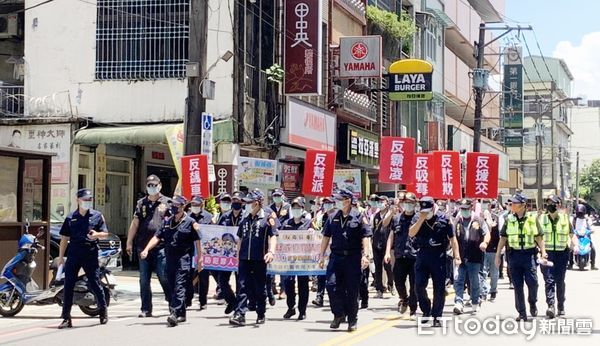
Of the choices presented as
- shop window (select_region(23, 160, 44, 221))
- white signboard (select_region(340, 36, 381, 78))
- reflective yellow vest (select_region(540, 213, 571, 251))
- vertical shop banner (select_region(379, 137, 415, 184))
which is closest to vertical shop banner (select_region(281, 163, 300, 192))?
vertical shop banner (select_region(379, 137, 415, 184))

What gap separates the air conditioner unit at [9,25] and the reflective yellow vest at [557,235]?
57.3 feet

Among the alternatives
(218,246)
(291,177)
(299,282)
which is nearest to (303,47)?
(291,177)

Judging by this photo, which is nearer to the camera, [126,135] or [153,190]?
[153,190]

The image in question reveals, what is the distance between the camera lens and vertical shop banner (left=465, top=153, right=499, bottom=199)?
22516 mm

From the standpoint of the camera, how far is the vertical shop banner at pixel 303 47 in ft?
83.2

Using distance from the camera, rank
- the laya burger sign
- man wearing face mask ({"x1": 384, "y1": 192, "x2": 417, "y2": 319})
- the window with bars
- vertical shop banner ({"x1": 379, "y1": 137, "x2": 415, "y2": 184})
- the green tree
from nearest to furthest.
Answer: man wearing face mask ({"x1": 384, "y1": 192, "x2": 417, "y2": 319}) → the window with bars → vertical shop banner ({"x1": 379, "y1": 137, "x2": 415, "y2": 184}) → the laya burger sign → the green tree

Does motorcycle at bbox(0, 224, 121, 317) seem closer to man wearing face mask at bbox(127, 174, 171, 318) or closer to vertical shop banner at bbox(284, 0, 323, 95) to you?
man wearing face mask at bbox(127, 174, 171, 318)

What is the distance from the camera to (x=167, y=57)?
77.1 ft

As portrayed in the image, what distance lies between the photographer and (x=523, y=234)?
1298 cm

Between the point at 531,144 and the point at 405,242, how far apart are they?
8136 cm

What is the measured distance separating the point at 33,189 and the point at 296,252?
253 inches

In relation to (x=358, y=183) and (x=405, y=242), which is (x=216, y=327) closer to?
(x=405, y=242)

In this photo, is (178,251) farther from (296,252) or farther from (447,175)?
(447,175)

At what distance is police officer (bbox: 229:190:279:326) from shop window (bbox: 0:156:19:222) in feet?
18.4
